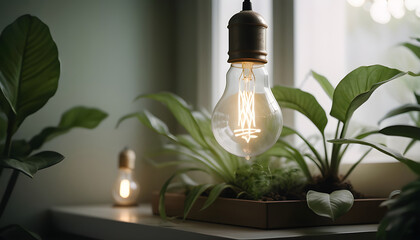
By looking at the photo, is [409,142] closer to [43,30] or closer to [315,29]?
[315,29]

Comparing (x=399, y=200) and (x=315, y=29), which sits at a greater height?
(x=315, y=29)

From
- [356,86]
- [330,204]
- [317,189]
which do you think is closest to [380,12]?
[356,86]

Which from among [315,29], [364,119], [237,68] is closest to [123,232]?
[237,68]

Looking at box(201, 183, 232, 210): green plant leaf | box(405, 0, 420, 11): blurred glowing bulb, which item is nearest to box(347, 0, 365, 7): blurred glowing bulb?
box(405, 0, 420, 11): blurred glowing bulb

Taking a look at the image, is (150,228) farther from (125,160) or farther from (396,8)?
(396,8)

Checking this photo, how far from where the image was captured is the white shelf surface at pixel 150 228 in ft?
3.18

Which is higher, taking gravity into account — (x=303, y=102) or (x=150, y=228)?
(x=303, y=102)

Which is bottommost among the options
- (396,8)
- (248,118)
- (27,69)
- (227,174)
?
(227,174)

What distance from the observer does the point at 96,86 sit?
187 centimetres

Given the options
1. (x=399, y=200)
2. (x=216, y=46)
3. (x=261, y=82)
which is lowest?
(x=399, y=200)

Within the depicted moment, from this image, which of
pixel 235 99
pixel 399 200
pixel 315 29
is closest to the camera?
pixel 399 200

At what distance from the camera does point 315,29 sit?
157cm

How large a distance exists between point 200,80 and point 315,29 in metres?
0.52

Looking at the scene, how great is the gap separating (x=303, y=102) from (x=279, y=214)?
0.88 ft
